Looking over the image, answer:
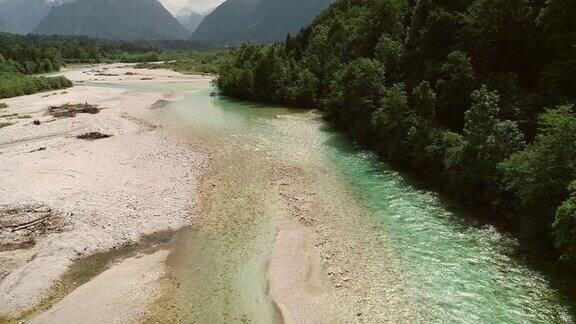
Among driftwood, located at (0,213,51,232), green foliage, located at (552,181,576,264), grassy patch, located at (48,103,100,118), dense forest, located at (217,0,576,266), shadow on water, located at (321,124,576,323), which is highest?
dense forest, located at (217,0,576,266)

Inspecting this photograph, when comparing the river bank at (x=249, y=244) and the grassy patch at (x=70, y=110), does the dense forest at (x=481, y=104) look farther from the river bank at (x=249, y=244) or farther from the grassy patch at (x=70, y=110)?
the grassy patch at (x=70, y=110)

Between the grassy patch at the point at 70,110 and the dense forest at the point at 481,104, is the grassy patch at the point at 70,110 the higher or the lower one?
the lower one

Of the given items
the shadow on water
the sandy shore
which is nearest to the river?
the shadow on water

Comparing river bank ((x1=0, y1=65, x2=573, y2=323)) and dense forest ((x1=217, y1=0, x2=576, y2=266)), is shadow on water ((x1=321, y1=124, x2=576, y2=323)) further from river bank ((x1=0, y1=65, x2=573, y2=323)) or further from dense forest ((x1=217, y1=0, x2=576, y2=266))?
dense forest ((x1=217, y1=0, x2=576, y2=266))

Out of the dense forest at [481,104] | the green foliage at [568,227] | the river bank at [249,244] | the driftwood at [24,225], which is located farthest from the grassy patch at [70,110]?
the green foliage at [568,227]

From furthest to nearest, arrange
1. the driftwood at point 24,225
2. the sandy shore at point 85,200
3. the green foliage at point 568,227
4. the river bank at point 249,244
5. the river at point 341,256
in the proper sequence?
the driftwood at point 24,225 < the sandy shore at point 85,200 < the river bank at point 249,244 < the river at point 341,256 < the green foliage at point 568,227

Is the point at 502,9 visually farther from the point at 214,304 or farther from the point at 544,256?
the point at 214,304

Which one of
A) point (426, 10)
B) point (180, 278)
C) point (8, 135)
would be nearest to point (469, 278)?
point (180, 278)
